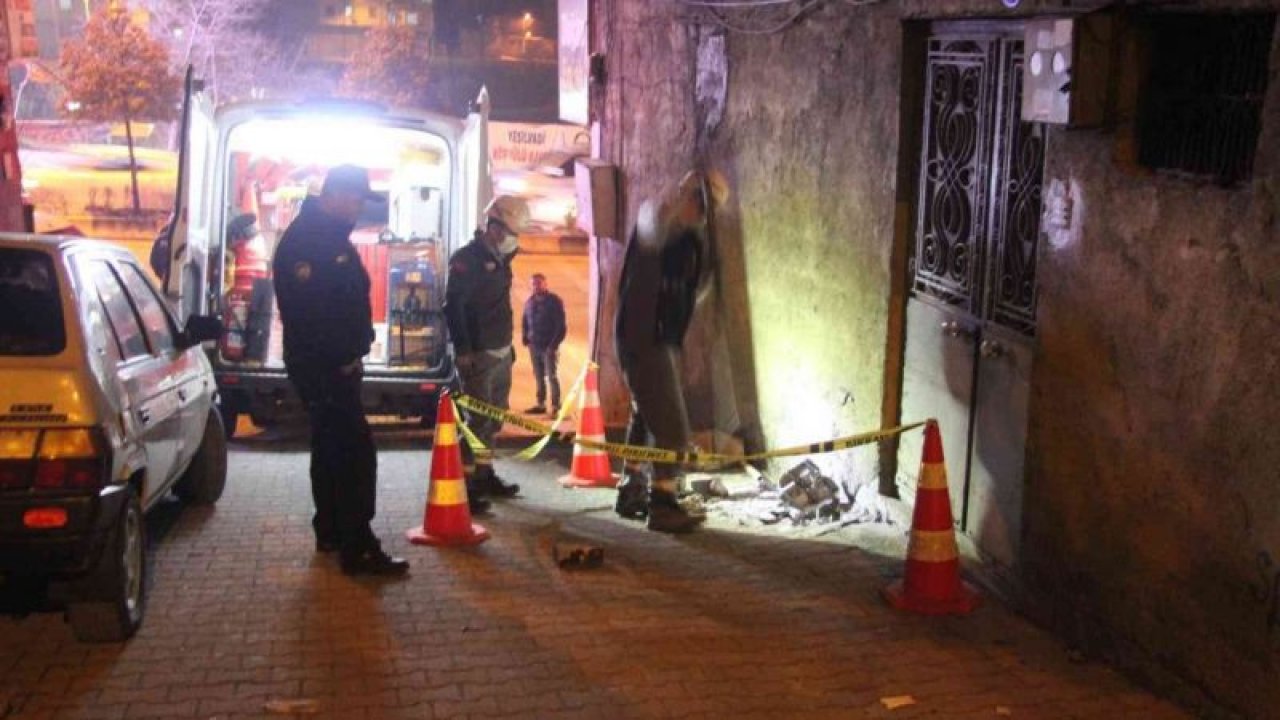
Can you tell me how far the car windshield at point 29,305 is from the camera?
4.90 m

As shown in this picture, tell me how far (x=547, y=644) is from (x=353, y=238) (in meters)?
6.54

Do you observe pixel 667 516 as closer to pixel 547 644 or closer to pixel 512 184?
pixel 547 644

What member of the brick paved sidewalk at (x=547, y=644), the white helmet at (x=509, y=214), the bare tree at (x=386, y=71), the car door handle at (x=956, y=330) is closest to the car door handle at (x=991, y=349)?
the car door handle at (x=956, y=330)

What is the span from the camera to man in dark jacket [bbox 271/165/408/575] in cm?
621

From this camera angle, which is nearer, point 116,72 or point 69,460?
point 69,460

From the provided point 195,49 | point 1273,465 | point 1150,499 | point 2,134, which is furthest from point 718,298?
point 195,49

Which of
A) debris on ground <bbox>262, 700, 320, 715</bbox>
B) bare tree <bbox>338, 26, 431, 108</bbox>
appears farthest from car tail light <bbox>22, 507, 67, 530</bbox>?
bare tree <bbox>338, 26, 431, 108</bbox>

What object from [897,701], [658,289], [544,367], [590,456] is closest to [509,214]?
[658,289]

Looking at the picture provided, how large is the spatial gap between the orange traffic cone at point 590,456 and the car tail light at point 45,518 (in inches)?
164

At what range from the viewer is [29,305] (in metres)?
5.03

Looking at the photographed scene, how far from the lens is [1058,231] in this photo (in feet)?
17.3

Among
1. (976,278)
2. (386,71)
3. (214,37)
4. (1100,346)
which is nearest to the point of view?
(1100,346)

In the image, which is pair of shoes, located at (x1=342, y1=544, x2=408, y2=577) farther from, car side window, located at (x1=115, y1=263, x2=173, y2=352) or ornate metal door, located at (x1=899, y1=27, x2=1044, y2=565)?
ornate metal door, located at (x1=899, y1=27, x2=1044, y2=565)

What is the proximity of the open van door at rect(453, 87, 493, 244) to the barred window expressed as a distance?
6184 mm
